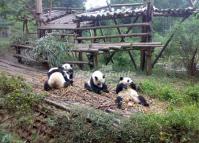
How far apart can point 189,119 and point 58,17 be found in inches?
494

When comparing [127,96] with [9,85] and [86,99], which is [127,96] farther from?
[9,85]

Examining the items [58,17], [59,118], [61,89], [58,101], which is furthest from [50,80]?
[58,17]

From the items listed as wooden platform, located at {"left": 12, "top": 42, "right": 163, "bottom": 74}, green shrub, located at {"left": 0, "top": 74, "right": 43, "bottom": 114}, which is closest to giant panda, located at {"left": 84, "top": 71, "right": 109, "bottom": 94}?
green shrub, located at {"left": 0, "top": 74, "right": 43, "bottom": 114}

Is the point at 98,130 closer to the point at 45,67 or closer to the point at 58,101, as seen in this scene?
the point at 58,101

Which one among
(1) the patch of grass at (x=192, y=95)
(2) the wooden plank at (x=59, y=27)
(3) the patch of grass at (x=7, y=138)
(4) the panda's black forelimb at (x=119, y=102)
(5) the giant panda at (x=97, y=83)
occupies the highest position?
(2) the wooden plank at (x=59, y=27)

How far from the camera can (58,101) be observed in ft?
25.1

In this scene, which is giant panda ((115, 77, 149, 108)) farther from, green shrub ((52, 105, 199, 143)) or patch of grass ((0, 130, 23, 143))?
patch of grass ((0, 130, 23, 143))

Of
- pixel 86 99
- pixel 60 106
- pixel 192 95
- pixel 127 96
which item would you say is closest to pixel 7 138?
pixel 60 106

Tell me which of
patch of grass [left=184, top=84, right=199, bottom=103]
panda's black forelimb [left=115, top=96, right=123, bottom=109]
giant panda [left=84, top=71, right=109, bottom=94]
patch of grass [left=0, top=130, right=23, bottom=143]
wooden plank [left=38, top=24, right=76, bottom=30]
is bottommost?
patch of grass [left=0, top=130, right=23, bottom=143]

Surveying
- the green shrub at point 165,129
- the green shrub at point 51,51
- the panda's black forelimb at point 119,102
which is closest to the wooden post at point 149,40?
the green shrub at point 51,51

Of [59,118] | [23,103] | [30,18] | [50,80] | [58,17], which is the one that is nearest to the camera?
[59,118]

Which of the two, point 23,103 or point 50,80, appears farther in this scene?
point 50,80

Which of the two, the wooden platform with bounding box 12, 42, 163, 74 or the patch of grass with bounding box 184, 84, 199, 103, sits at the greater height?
the wooden platform with bounding box 12, 42, 163, 74

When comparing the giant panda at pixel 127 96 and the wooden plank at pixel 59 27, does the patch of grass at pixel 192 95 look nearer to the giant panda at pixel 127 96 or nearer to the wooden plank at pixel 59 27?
the giant panda at pixel 127 96
